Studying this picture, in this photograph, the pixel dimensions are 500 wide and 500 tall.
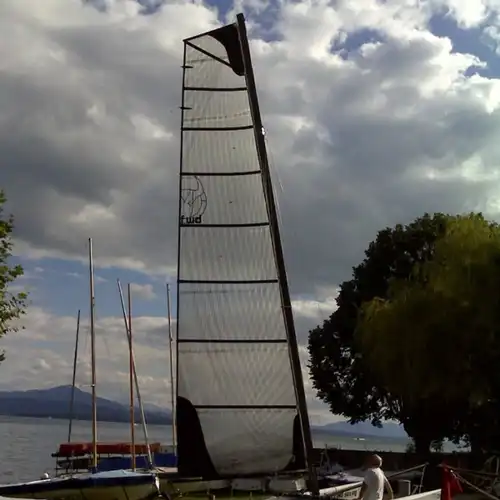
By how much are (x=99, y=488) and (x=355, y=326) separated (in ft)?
58.7

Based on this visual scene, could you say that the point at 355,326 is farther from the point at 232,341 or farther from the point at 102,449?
the point at 232,341

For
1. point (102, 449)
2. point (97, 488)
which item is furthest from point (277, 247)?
point (102, 449)

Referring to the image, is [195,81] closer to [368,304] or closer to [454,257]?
[454,257]

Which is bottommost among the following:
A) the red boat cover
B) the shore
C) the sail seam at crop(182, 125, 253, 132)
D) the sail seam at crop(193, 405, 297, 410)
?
the shore

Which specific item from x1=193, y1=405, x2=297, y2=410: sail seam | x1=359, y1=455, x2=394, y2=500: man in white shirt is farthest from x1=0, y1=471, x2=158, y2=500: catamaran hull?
x1=359, y1=455, x2=394, y2=500: man in white shirt

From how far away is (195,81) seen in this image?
15070 millimetres

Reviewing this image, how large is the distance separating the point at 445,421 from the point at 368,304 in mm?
6174

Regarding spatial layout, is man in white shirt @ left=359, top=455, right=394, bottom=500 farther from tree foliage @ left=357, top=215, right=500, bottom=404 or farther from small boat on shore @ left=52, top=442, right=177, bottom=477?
small boat on shore @ left=52, top=442, right=177, bottom=477

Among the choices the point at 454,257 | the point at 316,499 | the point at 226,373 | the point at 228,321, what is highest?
the point at 454,257

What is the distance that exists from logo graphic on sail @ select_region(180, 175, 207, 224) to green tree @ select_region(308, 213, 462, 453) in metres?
20.8

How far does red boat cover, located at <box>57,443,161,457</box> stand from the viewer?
1438 inches

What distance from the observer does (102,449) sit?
39.4m

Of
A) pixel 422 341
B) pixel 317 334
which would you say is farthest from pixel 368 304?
pixel 317 334

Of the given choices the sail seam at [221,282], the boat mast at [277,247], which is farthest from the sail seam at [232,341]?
the sail seam at [221,282]
